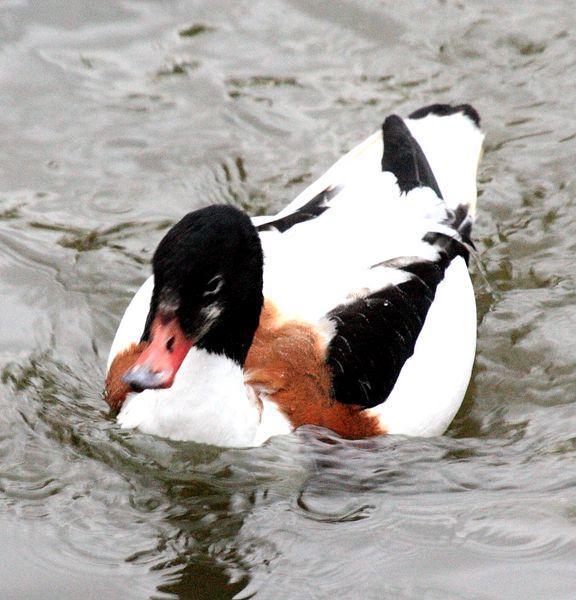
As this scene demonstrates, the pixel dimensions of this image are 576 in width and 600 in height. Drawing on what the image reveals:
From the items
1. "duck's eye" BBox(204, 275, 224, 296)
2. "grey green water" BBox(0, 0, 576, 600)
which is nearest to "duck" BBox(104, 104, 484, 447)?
"duck's eye" BBox(204, 275, 224, 296)

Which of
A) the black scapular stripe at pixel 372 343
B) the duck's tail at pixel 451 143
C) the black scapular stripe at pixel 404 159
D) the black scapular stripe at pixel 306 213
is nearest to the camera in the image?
the black scapular stripe at pixel 372 343

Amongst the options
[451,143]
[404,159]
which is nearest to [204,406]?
[404,159]

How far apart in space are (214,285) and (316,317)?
2.77 ft

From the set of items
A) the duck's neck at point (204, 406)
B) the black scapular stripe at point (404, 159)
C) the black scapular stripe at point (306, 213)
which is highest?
the black scapular stripe at point (404, 159)

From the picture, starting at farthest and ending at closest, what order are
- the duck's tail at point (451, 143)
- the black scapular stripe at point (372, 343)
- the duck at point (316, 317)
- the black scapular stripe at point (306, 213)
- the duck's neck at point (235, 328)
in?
the duck's tail at point (451, 143) < the black scapular stripe at point (306, 213) < the black scapular stripe at point (372, 343) < the duck's neck at point (235, 328) < the duck at point (316, 317)

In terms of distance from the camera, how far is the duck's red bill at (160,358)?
5488 mm

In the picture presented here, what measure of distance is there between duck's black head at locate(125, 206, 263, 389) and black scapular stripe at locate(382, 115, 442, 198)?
195cm

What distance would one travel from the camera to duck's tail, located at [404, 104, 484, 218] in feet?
26.7

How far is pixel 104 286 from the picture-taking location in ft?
25.5

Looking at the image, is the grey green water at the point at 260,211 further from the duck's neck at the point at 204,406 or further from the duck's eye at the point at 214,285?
the duck's eye at the point at 214,285

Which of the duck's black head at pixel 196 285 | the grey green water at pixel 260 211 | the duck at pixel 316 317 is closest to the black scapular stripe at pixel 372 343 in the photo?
the duck at pixel 316 317

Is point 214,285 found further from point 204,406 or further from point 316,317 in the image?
point 316,317

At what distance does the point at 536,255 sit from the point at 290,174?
5.91ft

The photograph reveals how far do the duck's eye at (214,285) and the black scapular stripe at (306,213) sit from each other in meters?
1.45
